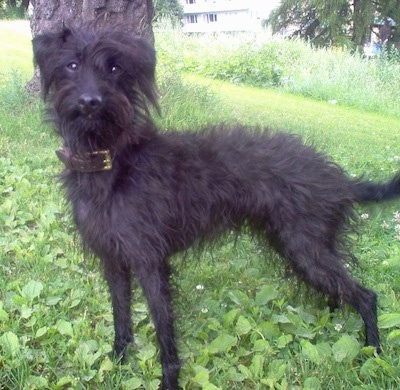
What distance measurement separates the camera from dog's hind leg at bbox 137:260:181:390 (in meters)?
2.75

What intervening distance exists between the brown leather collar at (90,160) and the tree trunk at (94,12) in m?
3.56

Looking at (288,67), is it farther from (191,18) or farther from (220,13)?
(191,18)

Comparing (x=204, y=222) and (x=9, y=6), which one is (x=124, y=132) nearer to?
(x=204, y=222)

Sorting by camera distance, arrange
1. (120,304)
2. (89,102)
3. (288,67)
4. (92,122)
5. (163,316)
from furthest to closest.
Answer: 1. (288,67)
2. (120,304)
3. (163,316)
4. (92,122)
5. (89,102)

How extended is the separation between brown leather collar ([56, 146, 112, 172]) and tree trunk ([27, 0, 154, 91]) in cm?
356

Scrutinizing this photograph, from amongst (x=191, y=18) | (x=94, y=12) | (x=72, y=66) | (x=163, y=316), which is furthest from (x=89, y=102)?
(x=191, y=18)

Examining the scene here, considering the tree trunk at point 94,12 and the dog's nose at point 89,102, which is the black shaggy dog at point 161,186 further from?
the tree trunk at point 94,12

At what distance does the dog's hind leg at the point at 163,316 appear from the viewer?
2752 mm

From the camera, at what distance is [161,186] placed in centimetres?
281

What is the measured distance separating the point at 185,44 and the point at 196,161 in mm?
11925

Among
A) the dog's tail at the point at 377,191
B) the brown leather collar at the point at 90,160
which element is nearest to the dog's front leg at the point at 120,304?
the brown leather collar at the point at 90,160

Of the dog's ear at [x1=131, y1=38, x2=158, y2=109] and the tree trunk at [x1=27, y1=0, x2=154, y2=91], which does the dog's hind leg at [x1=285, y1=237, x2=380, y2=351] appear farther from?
the tree trunk at [x1=27, y1=0, x2=154, y2=91]

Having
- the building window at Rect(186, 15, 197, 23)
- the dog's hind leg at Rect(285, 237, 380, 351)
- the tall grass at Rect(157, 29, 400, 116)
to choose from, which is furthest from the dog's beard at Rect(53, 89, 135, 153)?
the building window at Rect(186, 15, 197, 23)

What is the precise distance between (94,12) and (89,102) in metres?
4.08
